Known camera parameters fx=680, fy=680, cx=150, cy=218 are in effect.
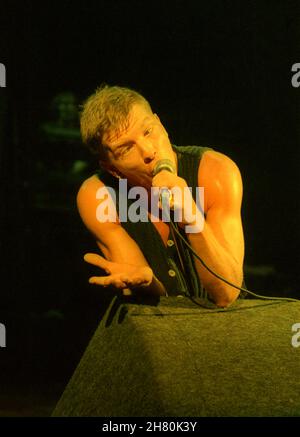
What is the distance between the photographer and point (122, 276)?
1545 millimetres

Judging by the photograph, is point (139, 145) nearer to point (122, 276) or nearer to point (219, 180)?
point (219, 180)

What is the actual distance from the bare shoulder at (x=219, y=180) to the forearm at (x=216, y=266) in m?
0.17

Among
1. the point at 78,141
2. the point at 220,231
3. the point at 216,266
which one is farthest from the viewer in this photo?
the point at 78,141

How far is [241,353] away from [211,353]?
0.07 metres

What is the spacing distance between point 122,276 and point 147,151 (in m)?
0.39

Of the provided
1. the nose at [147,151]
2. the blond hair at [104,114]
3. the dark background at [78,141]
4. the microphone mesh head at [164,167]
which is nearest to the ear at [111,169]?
the blond hair at [104,114]

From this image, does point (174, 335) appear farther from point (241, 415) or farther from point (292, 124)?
point (292, 124)

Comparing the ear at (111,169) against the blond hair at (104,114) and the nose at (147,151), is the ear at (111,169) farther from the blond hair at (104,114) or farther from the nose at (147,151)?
the nose at (147,151)

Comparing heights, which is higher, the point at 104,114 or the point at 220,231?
the point at 104,114

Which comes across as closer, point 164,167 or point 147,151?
point 164,167

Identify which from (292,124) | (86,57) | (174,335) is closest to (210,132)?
(292,124)

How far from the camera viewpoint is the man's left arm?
1.70 meters

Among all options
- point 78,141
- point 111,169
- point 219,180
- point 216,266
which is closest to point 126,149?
point 111,169

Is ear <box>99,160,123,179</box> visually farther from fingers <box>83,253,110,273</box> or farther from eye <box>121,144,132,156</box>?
fingers <box>83,253,110,273</box>
